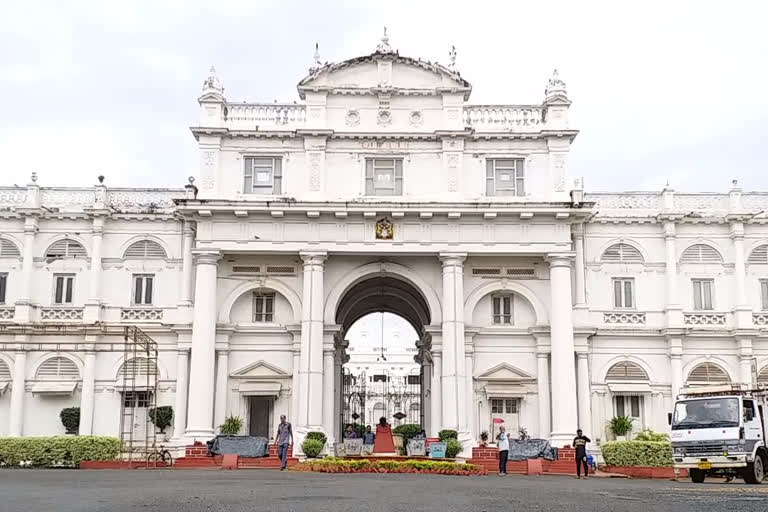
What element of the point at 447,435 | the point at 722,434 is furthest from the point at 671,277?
the point at 722,434

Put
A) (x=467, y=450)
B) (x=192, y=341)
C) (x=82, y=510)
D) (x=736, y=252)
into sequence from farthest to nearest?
(x=736, y=252), (x=192, y=341), (x=467, y=450), (x=82, y=510)

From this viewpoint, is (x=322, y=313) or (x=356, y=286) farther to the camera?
(x=356, y=286)

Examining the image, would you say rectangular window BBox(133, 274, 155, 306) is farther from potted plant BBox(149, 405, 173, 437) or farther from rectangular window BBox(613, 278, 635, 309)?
rectangular window BBox(613, 278, 635, 309)

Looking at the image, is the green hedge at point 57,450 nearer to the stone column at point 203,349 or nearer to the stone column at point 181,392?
the stone column at point 203,349

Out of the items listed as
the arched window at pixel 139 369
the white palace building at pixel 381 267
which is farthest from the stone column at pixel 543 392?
the arched window at pixel 139 369

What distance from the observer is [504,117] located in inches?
1583

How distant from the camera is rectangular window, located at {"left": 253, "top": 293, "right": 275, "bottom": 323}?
4022 cm

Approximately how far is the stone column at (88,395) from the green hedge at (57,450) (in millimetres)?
5003

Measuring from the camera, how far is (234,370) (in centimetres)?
3944

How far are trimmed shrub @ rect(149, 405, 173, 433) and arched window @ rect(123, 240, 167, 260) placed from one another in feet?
21.2

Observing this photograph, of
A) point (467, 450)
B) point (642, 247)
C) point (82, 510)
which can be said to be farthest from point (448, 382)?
point (82, 510)

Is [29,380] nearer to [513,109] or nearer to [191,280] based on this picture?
[191,280]

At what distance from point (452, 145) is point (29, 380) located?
19.9m

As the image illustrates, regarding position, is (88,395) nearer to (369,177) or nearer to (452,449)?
(369,177)
